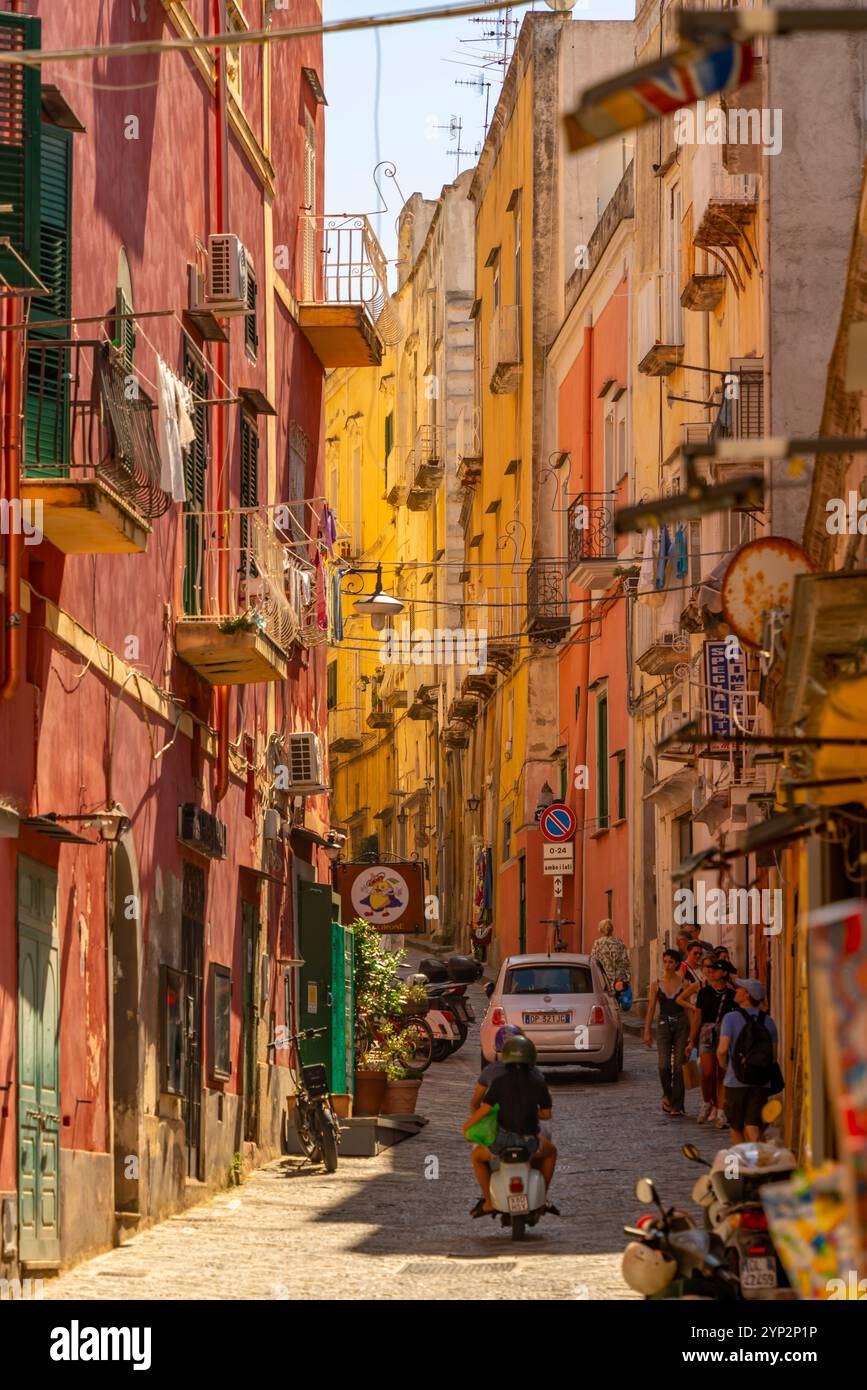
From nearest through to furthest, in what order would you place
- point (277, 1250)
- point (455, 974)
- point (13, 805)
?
1. point (13, 805)
2. point (277, 1250)
3. point (455, 974)

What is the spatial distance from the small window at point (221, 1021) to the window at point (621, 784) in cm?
1630

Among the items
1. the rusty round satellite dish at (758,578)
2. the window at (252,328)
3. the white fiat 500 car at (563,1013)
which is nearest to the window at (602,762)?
the white fiat 500 car at (563,1013)

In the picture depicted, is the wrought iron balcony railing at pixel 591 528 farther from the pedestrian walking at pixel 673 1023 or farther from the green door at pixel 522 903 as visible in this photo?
the pedestrian walking at pixel 673 1023

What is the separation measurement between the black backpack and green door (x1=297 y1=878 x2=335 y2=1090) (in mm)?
7442

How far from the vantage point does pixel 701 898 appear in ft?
102

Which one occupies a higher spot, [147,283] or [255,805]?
[147,283]

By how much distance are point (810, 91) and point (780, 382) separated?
10.1 feet

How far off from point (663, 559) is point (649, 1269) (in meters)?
19.9

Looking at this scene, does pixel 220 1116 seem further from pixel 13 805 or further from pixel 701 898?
pixel 701 898

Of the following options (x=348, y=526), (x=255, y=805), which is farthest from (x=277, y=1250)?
(x=348, y=526)

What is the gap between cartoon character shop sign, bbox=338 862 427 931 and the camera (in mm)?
31109

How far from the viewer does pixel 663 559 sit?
1182 inches

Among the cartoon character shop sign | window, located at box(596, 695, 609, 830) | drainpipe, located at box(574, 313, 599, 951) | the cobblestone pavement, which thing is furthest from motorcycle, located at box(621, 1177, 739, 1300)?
drainpipe, located at box(574, 313, 599, 951)

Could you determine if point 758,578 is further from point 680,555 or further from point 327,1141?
point 680,555
